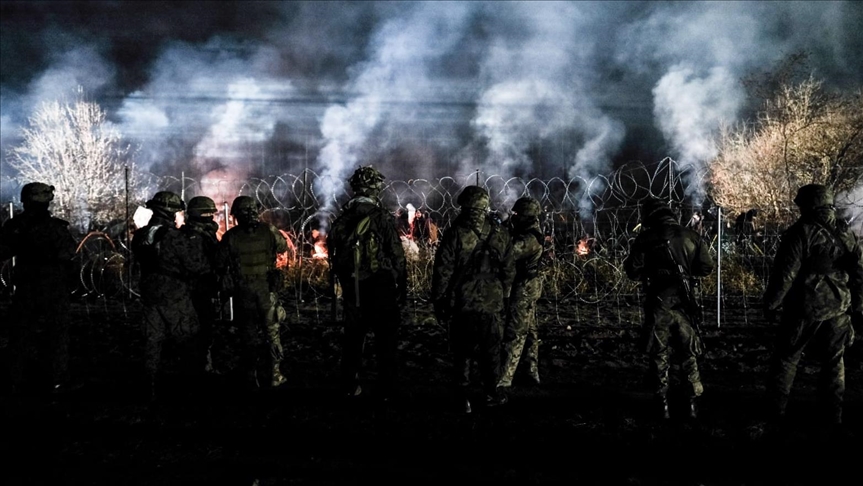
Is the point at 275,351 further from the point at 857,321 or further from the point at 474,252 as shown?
the point at 857,321

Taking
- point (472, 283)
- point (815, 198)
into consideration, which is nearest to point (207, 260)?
point (472, 283)

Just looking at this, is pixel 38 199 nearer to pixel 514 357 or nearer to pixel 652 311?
pixel 514 357

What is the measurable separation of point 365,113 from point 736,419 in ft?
93.8

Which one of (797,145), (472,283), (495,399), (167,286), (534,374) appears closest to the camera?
(472,283)

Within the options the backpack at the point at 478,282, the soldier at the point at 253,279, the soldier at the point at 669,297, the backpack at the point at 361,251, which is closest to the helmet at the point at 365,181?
the backpack at the point at 361,251

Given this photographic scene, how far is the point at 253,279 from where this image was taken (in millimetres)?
5340

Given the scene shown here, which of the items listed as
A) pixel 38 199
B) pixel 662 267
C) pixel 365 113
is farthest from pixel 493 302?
pixel 365 113

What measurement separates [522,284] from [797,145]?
1730cm

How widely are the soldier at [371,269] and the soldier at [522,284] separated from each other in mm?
954

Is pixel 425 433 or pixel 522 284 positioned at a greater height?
pixel 522 284

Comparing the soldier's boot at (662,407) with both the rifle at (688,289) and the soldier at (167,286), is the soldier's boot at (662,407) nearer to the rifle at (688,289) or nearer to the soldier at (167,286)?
the rifle at (688,289)

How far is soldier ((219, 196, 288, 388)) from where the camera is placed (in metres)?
5.33

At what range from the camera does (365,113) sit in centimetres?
3156

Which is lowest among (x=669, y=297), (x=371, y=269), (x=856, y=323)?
(x=856, y=323)
